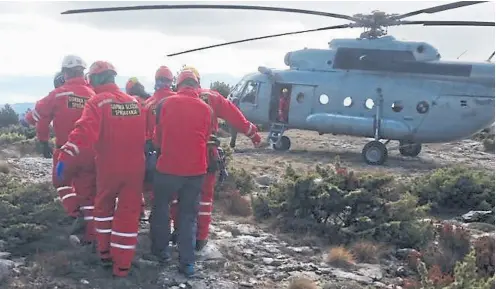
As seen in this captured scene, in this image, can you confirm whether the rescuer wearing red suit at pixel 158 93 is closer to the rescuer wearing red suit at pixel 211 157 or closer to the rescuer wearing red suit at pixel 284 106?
the rescuer wearing red suit at pixel 211 157

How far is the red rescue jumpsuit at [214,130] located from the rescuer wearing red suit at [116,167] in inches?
33.1

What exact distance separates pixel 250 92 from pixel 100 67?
11.0 meters

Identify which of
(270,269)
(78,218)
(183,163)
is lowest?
(270,269)

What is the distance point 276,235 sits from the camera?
820 centimetres

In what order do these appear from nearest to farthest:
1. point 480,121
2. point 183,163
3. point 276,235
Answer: point 183,163 → point 276,235 → point 480,121

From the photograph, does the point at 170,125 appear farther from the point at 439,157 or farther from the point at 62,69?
the point at 439,157

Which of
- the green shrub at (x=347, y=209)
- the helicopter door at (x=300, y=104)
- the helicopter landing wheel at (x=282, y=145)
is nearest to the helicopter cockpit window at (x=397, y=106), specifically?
the helicopter door at (x=300, y=104)

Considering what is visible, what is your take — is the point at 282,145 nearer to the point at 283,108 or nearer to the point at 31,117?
the point at 283,108

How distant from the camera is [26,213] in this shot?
725cm

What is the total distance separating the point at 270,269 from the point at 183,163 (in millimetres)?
1654

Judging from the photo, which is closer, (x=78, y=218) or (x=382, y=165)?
(x=78, y=218)

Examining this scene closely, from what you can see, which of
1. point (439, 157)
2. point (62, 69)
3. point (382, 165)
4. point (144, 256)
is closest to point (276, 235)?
point (144, 256)

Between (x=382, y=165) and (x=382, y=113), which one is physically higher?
(x=382, y=113)

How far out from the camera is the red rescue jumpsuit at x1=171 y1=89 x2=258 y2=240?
274 inches
